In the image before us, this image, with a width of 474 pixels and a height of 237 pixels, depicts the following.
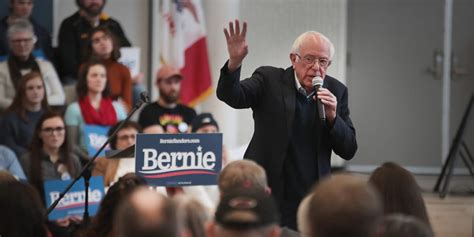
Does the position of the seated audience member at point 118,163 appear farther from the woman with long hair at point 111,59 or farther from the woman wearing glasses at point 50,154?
the woman with long hair at point 111,59

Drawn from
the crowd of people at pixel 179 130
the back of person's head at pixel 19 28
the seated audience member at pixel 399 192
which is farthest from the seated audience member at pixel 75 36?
the seated audience member at pixel 399 192

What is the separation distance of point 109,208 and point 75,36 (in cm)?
470

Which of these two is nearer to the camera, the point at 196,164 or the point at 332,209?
A: the point at 332,209

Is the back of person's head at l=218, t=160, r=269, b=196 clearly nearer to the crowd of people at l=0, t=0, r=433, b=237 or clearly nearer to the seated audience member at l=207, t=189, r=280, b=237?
the crowd of people at l=0, t=0, r=433, b=237

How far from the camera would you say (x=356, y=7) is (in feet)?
32.0

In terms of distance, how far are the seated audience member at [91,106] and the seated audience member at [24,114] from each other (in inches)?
10.1

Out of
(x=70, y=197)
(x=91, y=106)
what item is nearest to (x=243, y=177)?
(x=70, y=197)

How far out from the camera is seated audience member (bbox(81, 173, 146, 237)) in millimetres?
3764

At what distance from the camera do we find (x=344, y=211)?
91.6 inches

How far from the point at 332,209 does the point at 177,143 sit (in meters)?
2.62

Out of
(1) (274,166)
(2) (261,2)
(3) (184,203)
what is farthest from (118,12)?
(3) (184,203)

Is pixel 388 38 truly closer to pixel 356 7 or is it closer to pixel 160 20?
pixel 356 7

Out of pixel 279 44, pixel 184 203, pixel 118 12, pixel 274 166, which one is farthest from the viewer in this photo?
pixel 118 12

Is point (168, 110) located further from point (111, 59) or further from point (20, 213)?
point (20, 213)
